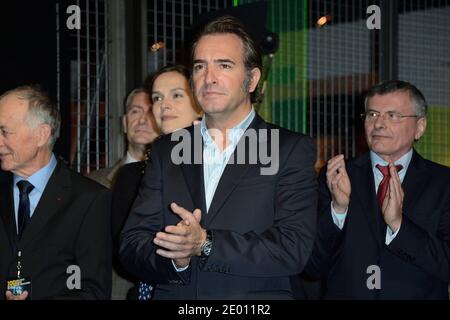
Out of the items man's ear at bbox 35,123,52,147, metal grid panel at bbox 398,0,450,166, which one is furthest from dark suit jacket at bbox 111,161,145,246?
metal grid panel at bbox 398,0,450,166

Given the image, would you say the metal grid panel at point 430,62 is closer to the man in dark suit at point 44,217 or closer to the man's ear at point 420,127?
the man's ear at point 420,127

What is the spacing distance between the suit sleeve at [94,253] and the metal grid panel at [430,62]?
7.72 ft

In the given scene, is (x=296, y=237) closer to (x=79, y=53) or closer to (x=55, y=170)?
(x=55, y=170)

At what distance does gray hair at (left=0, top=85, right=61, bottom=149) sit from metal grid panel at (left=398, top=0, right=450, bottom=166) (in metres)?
2.35

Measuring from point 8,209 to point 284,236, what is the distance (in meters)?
1.20

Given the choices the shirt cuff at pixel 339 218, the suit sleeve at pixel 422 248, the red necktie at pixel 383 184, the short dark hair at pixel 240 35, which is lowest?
the suit sleeve at pixel 422 248

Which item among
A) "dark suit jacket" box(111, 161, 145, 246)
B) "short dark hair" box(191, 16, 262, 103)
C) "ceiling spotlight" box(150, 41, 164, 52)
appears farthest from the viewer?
"ceiling spotlight" box(150, 41, 164, 52)

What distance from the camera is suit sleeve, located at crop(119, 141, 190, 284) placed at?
7.62 feet

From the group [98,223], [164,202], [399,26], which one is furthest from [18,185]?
[399,26]

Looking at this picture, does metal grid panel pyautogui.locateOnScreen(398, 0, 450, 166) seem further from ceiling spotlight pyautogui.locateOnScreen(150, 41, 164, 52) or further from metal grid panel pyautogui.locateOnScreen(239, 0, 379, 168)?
ceiling spotlight pyautogui.locateOnScreen(150, 41, 164, 52)

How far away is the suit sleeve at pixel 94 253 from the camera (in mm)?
2793

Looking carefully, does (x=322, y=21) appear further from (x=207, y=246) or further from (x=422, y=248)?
(x=207, y=246)

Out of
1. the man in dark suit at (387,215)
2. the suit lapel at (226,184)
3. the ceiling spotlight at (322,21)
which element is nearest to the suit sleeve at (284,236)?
the suit lapel at (226,184)
